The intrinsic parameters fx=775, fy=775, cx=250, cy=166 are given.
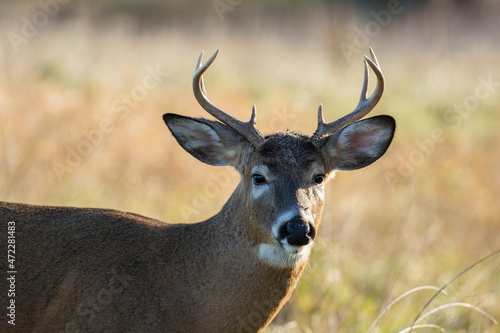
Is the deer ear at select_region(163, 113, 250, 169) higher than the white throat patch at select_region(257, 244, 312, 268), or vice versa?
the deer ear at select_region(163, 113, 250, 169)

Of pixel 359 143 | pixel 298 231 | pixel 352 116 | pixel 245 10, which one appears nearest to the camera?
pixel 298 231

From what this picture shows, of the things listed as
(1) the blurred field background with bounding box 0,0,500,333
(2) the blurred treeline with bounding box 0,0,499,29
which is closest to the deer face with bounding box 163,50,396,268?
(1) the blurred field background with bounding box 0,0,500,333

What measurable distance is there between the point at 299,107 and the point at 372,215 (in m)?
1.60

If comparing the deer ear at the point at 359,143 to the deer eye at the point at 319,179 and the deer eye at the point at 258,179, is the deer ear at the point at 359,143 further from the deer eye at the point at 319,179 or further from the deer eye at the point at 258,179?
the deer eye at the point at 258,179

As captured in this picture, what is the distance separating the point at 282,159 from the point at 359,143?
0.72 meters

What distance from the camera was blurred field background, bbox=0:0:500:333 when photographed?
285 inches

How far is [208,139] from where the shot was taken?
15.9 ft

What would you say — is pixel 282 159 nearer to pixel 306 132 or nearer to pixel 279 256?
pixel 279 256

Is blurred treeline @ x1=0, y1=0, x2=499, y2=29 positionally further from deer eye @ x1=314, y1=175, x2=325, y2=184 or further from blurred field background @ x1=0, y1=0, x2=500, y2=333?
deer eye @ x1=314, y1=175, x2=325, y2=184

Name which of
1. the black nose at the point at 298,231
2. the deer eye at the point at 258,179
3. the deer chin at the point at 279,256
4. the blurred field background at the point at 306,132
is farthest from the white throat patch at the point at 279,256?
the blurred field background at the point at 306,132

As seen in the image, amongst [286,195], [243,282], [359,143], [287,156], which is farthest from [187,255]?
[359,143]

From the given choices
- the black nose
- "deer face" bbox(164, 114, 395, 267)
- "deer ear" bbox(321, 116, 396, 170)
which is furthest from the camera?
"deer ear" bbox(321, 116, 396, 170)

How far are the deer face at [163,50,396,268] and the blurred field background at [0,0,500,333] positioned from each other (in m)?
1.33

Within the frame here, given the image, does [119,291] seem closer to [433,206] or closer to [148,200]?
[148,200]
